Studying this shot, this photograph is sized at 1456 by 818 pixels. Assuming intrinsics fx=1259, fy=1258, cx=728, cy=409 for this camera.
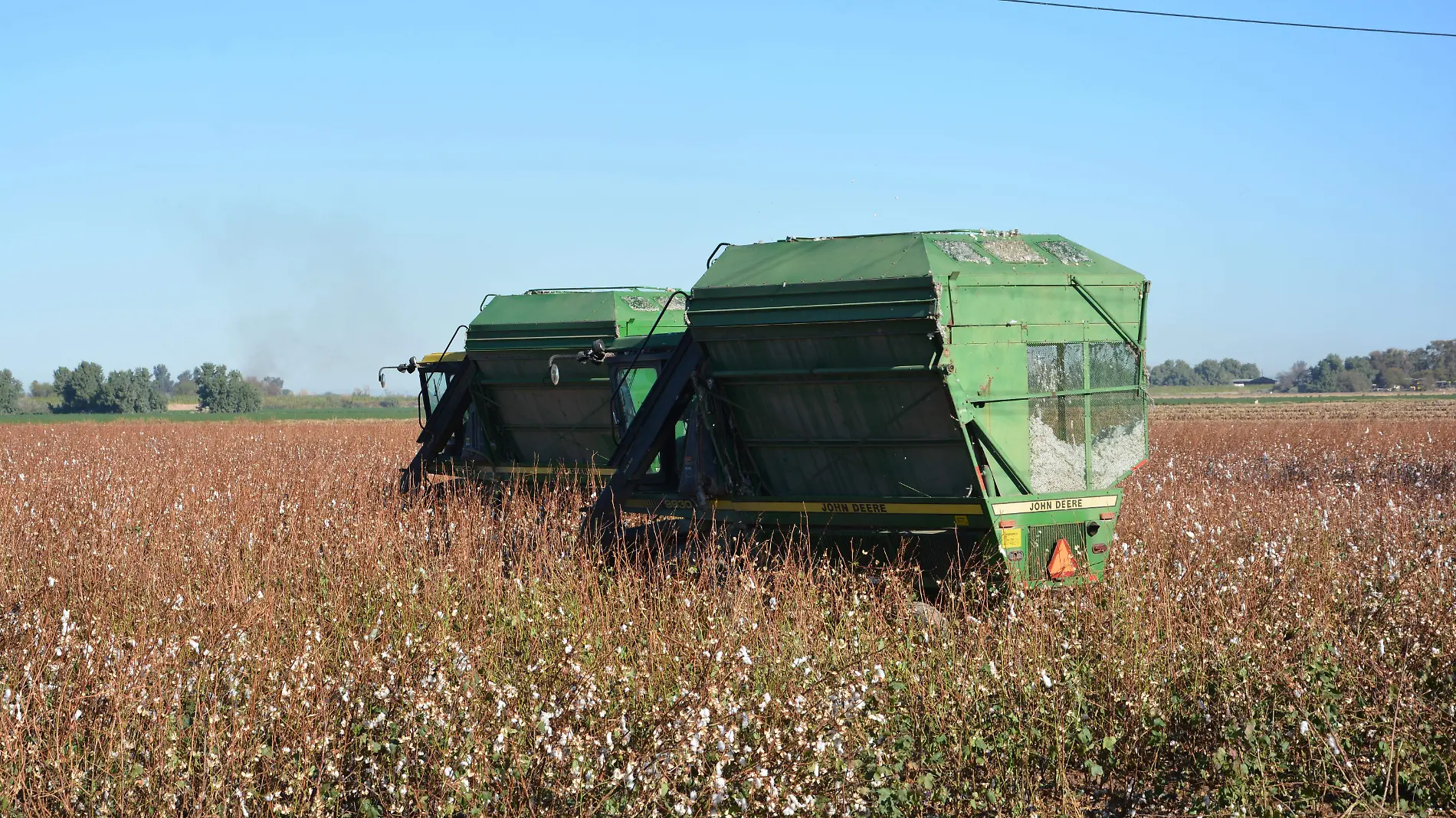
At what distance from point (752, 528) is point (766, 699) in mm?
4588

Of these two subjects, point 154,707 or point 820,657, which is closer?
point 154,707

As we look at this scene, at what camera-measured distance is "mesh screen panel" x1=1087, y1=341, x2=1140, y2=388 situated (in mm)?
9695

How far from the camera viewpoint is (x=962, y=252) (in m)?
8.96

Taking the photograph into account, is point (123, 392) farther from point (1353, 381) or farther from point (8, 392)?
point (1353, 381)

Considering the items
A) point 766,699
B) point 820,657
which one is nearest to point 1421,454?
point 820,657

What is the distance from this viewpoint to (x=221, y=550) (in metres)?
9.44

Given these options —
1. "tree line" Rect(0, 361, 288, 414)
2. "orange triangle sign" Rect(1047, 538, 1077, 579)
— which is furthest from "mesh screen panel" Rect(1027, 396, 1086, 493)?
"tree line" Rect(0, 361, 288, 414)

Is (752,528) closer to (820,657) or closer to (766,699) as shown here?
(820,657)

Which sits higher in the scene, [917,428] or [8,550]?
[917,428]

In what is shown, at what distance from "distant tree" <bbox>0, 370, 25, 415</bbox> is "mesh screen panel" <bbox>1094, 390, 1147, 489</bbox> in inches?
3978

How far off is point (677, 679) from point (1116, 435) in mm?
5092

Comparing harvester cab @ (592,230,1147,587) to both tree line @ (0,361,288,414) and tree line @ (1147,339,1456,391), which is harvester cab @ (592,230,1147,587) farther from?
tree line @ (1147,339,1456,391)

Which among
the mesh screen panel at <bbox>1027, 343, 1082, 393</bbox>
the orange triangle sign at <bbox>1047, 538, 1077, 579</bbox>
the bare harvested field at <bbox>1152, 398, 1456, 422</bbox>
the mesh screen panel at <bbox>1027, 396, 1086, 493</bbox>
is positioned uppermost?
the mesh screen panel at <bbox>1027, 343, 1082, 393</bbox>

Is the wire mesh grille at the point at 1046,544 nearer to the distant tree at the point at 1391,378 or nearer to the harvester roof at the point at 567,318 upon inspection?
the harvester roof at the point at 567,318
